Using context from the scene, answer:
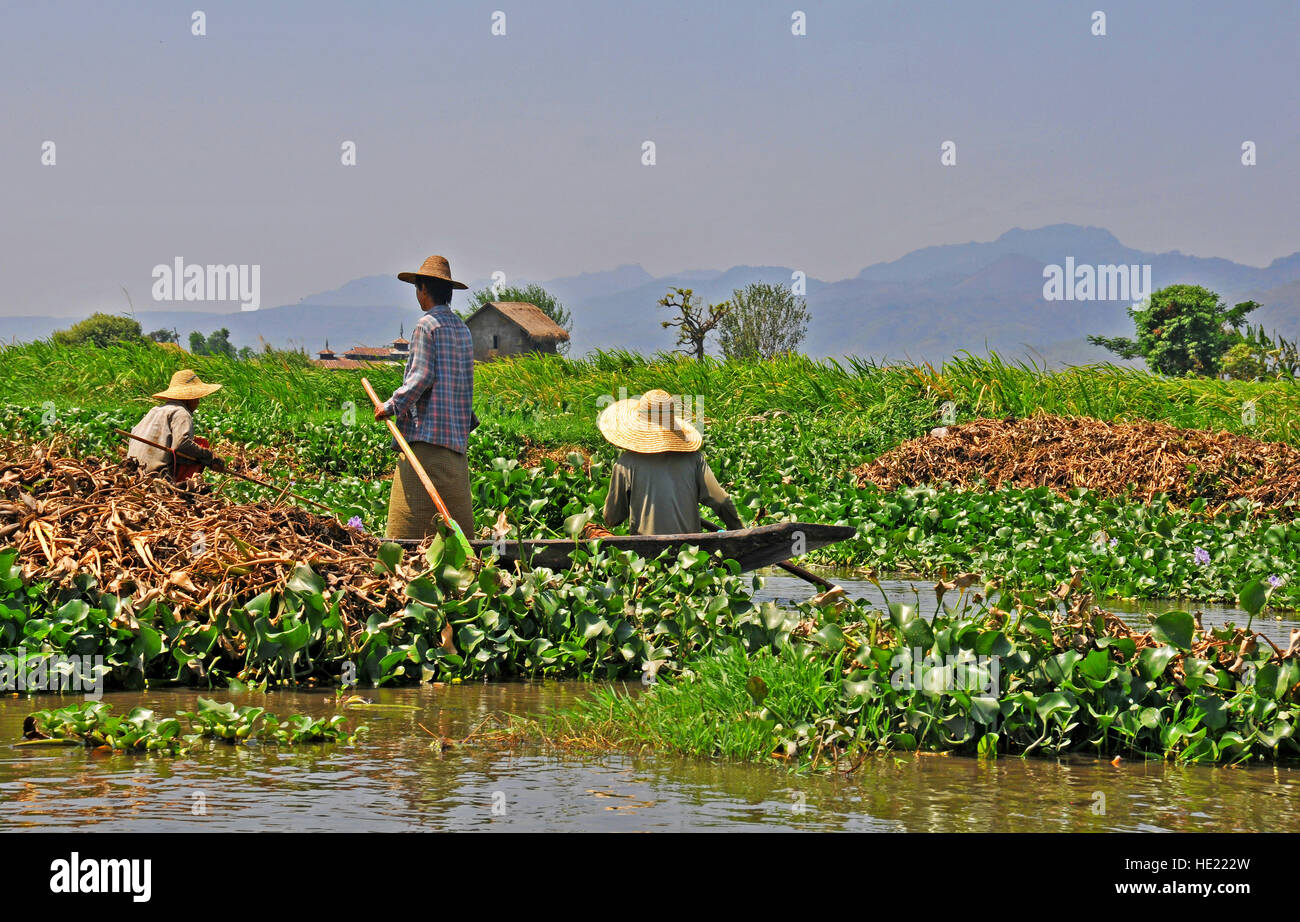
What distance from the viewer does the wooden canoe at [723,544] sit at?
26.2ft

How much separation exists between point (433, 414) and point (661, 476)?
1.45 metres

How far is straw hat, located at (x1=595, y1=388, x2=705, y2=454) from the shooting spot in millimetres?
8352

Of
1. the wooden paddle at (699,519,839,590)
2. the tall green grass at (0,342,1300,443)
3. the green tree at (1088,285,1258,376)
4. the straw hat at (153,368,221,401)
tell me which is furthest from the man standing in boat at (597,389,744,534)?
the green tree at (1088,285,1258,376)

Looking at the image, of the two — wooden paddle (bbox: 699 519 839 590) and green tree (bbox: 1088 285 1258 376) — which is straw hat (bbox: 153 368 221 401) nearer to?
wooden paddle (bbox: 699 519 839 590)

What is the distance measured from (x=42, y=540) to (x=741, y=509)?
20.0ft

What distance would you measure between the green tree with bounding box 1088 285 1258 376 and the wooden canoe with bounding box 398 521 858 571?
2378 inches

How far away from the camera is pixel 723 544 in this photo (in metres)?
8.16

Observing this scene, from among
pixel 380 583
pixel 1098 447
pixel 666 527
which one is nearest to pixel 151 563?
pixel 380 583

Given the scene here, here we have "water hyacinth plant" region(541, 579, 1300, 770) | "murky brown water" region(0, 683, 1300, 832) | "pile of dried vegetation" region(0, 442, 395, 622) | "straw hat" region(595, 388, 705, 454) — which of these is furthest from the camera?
"straw hat" region(595, 388, 705, 454)

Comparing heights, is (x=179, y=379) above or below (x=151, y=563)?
above

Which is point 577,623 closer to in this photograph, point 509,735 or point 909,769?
point 509,735

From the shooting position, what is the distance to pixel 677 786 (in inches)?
196

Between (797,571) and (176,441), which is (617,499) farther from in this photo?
(176,441)

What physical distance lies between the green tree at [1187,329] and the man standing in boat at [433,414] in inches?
2397
